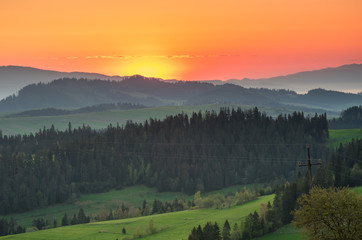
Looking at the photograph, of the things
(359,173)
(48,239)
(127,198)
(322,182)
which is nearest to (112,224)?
(48,239)

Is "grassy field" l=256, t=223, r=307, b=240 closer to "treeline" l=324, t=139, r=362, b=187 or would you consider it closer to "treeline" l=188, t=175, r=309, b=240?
"treeline" l=188, t=175, r=309, b=240

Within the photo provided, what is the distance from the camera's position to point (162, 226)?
117 meters

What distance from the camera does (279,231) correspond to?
98.2m

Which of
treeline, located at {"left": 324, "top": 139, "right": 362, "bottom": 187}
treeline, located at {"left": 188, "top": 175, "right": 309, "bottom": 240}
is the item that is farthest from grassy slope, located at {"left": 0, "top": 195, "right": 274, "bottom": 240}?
treeline, located at {"left": 324, "top": 139, "right": 362, "bottom": 187}

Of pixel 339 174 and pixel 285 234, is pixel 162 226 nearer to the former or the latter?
pixel 285 234

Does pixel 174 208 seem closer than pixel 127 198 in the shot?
Yes

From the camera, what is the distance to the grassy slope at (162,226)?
11059 centimetres

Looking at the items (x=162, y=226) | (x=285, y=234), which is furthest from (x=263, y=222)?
(x=162, y=226)

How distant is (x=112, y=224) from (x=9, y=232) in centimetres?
3682

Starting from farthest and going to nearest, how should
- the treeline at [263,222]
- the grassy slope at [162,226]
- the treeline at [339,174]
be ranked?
the treeline at [339,174] < the grassy slope at [162,226] < the treeline at [263,222]

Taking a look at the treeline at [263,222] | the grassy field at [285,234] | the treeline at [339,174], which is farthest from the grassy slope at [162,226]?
the treeline at [339,174]

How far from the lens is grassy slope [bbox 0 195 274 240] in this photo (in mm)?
110594

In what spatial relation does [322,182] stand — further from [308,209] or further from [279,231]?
[308,209]

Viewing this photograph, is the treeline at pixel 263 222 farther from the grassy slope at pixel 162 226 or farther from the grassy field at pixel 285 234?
the grassy slope at pixel 162 226
